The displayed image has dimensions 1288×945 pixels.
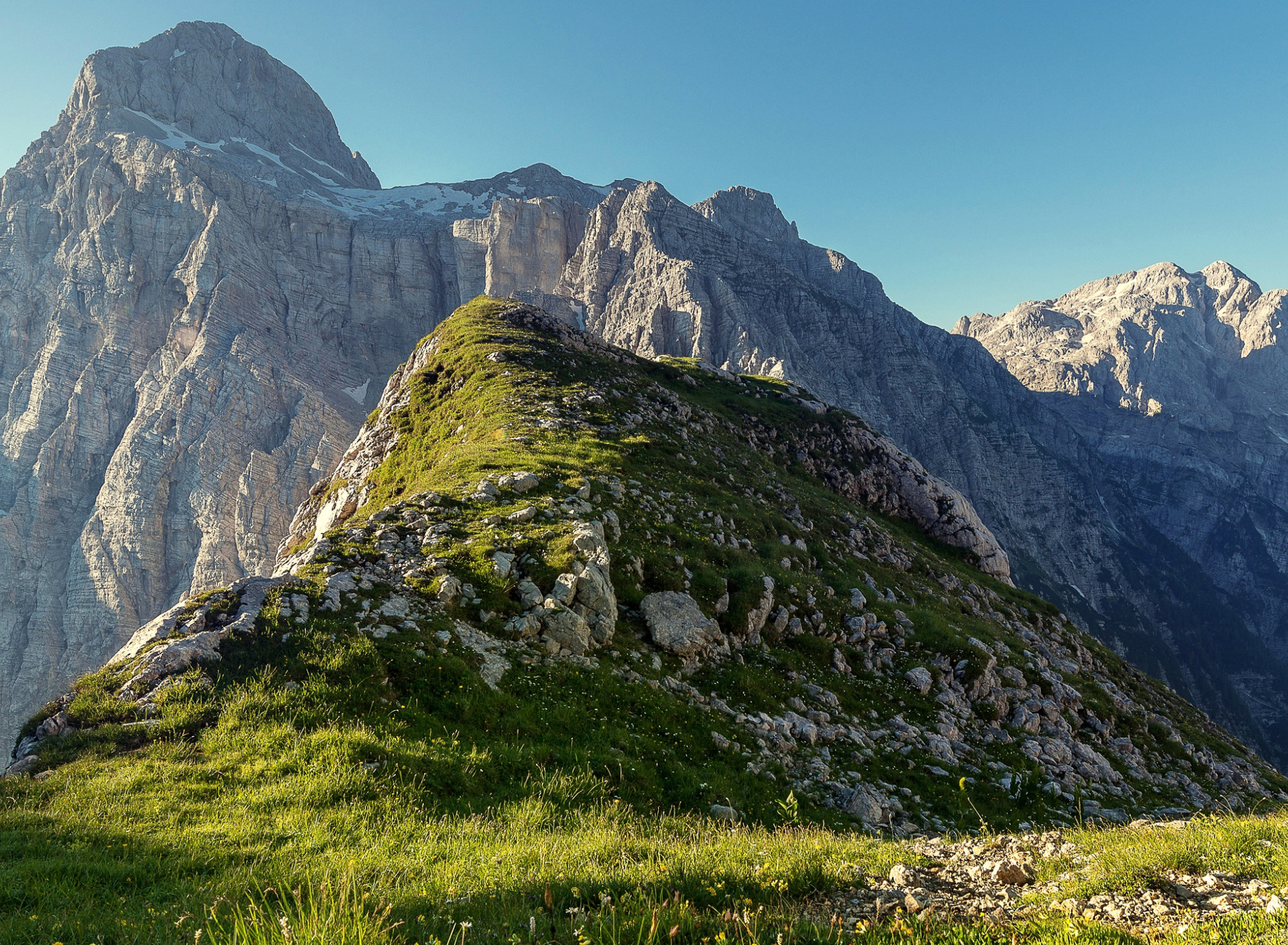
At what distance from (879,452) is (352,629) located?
53768mm

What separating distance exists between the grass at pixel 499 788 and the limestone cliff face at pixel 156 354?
128 meters

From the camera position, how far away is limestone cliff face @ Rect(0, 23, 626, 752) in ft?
411

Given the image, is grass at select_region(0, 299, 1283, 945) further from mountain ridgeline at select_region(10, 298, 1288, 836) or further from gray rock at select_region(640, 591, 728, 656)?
gray rock at select_region(640, 591, 728, 656)

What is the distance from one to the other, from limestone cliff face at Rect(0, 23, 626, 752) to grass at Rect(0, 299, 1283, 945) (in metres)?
128

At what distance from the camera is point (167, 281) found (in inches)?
5906

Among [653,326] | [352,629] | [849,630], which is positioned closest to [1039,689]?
[849,630]

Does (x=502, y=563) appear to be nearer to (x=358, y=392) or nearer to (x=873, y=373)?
(x=358, y=392)

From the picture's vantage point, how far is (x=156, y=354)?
14400 centimetres

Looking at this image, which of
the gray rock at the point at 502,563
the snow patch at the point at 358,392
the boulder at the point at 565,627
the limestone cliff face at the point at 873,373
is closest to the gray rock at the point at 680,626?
the boulder at the point at 565,627

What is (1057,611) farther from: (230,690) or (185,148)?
(185,148)

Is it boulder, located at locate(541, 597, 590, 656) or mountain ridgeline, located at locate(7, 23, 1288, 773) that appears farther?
mountain ridgeline, located at locate(7, 23, 1288, 773)

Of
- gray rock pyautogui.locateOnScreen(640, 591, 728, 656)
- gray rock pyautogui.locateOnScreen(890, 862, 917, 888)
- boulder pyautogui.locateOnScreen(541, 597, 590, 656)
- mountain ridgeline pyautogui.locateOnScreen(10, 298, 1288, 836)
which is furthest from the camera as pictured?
gray rock pyautogui.locateOnScreen(640, 591, 728, 656)

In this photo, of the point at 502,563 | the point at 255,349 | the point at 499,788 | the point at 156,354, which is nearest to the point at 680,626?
the point at 502,563

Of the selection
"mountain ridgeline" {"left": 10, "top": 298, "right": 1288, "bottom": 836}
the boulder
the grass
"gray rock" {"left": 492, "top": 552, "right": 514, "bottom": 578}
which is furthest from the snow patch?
the boulder
